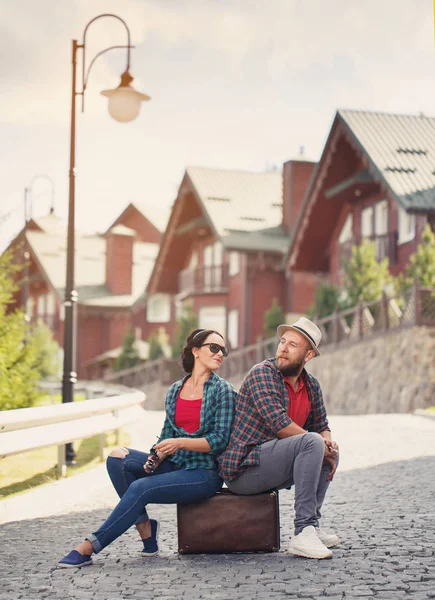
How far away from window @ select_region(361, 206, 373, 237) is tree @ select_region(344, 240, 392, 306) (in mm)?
5396

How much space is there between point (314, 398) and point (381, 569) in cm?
137

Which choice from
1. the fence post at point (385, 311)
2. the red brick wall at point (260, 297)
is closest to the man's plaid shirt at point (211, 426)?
the fence post at point (385, 311)

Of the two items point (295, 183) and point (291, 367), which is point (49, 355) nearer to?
point (295, 183)

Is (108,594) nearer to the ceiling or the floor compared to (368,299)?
nearer to the floor

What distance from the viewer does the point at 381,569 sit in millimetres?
5637

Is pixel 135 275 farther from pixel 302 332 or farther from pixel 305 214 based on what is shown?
pixel 302 332

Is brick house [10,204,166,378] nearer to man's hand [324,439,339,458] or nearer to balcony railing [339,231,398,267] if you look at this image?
balcony railing [339,231,398,267]

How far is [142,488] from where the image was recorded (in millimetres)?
6121

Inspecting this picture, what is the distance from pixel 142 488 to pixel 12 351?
696 cm

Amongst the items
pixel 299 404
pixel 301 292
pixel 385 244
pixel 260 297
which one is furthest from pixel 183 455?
pixel 260 297

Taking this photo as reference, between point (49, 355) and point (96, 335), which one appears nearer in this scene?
point (49, 355)

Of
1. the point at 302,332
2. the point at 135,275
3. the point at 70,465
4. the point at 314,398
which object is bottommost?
the point at 70,465

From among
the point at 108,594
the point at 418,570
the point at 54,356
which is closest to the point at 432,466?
the point at 418,570

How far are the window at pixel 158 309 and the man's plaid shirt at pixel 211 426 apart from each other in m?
50.2
